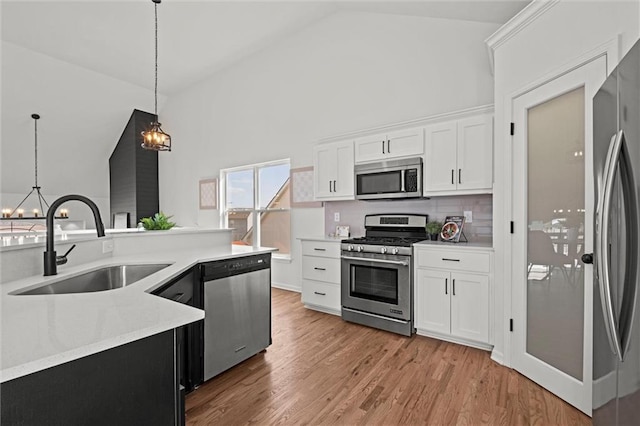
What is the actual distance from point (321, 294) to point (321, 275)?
229 mm

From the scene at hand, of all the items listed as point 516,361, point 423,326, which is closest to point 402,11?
point 423,326

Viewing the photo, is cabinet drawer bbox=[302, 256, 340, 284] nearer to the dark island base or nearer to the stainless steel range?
the stainless steel range

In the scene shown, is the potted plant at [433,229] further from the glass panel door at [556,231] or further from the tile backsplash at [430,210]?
the glass panel door at [556,231]

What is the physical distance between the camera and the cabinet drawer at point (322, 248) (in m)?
3.62

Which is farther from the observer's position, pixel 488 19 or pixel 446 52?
pixel 446 52

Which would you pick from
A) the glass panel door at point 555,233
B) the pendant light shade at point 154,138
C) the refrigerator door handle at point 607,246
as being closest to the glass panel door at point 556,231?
the glass panel door at point 555,233

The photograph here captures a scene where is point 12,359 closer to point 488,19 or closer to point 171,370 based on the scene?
point 171,370

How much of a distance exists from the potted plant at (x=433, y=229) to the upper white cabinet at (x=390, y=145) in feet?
2.57

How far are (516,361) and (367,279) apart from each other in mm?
1434

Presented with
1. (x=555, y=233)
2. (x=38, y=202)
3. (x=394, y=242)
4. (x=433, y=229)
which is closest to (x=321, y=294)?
(x=394, y=242)

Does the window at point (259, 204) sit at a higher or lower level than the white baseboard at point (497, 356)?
higher

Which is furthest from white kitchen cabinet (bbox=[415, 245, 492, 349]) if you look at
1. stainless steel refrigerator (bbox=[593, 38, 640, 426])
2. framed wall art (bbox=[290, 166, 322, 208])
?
framed wall art (bbox=[290, 166, 322, 208])

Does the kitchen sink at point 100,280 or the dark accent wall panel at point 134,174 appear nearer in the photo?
the kitchen sink at point 100,280

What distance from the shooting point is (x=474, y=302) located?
8.89 ft
